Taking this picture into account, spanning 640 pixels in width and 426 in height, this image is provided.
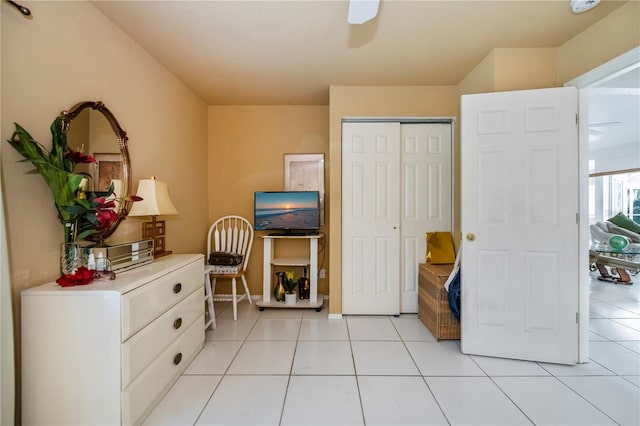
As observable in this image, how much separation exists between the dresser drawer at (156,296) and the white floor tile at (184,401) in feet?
1.80

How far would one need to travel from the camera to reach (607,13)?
Result: 185cm

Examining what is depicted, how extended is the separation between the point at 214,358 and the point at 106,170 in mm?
1600

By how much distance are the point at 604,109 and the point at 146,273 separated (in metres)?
5.72

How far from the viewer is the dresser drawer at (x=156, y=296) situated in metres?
1.40

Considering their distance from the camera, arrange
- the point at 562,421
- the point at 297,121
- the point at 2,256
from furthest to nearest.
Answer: the point at 297,121
the point at 562,421
the point at 2,256

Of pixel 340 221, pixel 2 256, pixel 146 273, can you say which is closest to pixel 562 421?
pixel 340 221

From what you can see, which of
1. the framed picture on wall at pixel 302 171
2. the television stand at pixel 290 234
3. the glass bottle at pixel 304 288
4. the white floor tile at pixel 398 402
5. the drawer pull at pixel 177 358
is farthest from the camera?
the framed picture on wall at pixel 302 171

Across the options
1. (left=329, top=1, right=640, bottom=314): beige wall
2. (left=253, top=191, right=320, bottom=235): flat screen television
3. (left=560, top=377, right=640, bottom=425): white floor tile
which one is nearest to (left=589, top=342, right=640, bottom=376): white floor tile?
(left=560, top=377, right=640, bottom=425): white floor tile

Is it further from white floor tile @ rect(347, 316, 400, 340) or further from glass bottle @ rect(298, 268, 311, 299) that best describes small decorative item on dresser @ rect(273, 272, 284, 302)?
white floor tile @ rect(347, 316, 400, 340)

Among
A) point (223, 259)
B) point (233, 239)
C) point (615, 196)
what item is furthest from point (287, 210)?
point (615, 196)

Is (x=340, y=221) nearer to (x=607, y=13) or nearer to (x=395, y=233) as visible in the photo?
(x=395, y=233)

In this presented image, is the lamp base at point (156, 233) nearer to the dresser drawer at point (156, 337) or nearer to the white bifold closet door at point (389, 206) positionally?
the dresser drawer at point (156, 337)

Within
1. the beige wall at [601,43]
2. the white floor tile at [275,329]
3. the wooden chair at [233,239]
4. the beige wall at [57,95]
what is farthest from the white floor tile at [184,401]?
the beige wall at [601,43]

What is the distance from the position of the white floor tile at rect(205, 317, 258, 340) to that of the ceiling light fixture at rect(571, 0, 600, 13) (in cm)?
348
